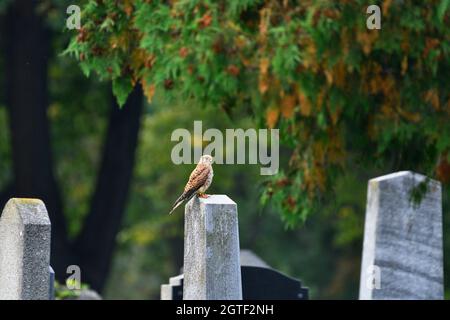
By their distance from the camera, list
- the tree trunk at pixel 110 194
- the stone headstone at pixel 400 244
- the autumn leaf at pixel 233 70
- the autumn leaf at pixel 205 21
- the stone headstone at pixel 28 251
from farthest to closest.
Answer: the tree trunk at pixel 110 194 → the autumn leaf at pixel 205 21 → the autumn leaf at pixel 233 70 → the stone headstone at pixel 400 244 → the stone headstone at pixel 28 251

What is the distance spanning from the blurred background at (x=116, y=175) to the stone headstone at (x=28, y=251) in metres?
3.89

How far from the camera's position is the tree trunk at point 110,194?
2072 cm

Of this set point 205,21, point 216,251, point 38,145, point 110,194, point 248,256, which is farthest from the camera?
point 110,194

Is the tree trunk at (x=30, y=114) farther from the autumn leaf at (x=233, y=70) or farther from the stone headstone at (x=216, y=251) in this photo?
the stone headstone at (x=216, y=251)

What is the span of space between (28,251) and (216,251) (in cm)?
123

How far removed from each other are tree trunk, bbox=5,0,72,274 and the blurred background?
0.05 feet

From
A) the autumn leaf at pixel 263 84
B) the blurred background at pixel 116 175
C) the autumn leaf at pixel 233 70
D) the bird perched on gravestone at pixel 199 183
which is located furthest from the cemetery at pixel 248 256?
the autumn leaf at pixel 233 70

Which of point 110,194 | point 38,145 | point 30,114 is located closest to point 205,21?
point 30,114

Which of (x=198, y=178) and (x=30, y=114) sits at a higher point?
(x=30, y=114)

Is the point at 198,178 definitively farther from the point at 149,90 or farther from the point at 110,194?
the point at 110,194

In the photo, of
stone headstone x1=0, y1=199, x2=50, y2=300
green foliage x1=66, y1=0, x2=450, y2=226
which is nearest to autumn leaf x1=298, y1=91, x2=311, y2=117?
green foliage x1=66, y1=0, x2=450, y2=226

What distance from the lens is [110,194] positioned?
2116 cm

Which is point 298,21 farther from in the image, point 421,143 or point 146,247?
point 146,247

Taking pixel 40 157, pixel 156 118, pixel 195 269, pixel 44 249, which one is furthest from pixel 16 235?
pixel 156 118
